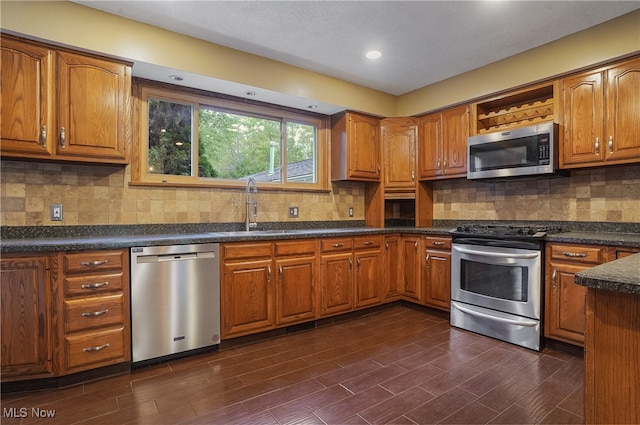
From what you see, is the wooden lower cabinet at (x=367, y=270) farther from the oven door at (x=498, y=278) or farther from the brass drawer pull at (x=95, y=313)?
the brass drawer pull at (x=95, y=313)

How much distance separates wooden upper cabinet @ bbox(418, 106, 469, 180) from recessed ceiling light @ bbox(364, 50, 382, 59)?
1.19 m

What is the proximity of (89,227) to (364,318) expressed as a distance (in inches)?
107

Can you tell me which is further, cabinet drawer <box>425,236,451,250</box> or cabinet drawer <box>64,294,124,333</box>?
cabinet drawer <box>425,236,451,250</box>

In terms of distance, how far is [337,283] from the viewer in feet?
11.2

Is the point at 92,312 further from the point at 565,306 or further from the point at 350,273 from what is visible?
the point at 565,306

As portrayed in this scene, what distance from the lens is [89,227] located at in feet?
8.91

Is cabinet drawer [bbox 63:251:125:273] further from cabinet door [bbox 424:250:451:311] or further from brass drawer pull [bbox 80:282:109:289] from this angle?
cabinet door [bbox 424:250:451:311]

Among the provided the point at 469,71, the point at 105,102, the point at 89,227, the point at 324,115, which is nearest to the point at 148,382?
the point at 89,227

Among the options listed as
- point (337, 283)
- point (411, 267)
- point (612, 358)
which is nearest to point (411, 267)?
point (411, 267)

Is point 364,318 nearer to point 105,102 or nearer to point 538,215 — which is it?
point 538,215

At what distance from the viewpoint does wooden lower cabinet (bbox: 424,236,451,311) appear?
347 centimetres

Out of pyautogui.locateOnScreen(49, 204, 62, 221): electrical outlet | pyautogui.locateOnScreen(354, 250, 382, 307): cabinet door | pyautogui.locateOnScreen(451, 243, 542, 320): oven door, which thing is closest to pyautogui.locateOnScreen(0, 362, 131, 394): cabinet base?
pyautogui.locateOnScreen(49, 204, 62, 221): electrical outlet

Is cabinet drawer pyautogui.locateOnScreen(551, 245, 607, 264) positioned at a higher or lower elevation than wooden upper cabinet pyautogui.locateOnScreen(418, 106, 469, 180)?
lower

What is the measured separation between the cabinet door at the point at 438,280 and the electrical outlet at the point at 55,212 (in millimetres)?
3434
